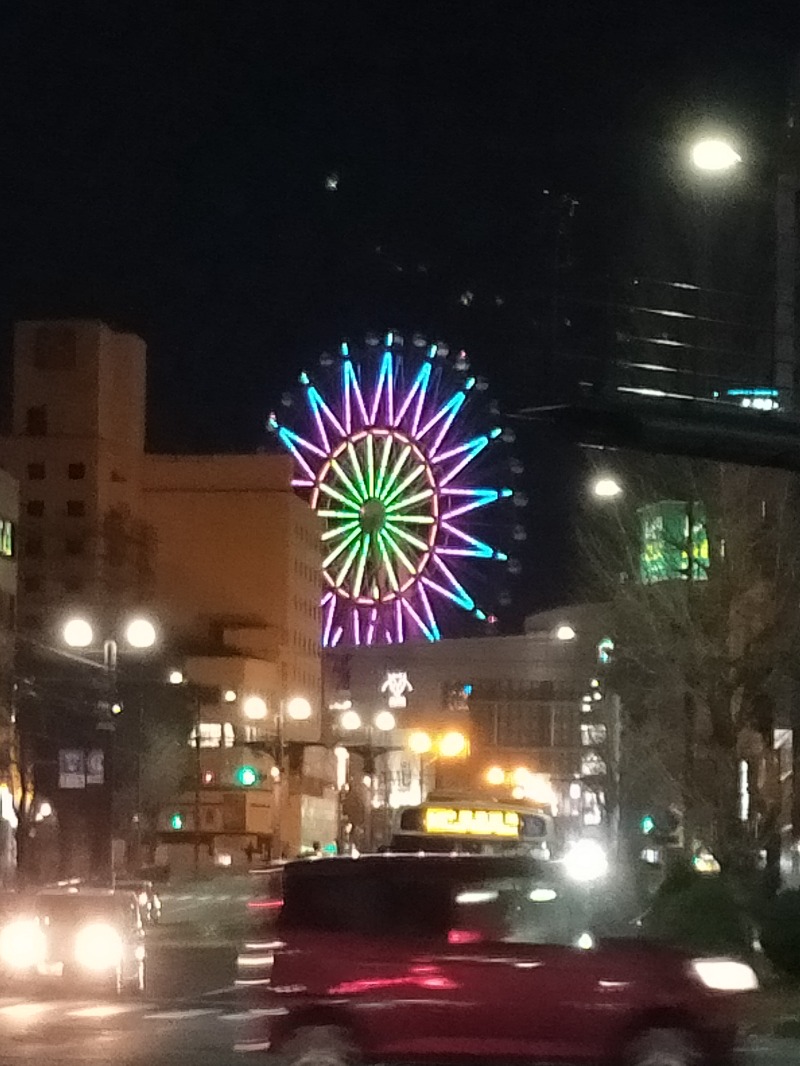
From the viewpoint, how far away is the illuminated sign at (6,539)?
7506 centimetres

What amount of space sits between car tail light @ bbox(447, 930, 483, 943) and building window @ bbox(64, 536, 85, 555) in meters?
88.0

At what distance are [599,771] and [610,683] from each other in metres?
19.9

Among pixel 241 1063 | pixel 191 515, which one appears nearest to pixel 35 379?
pixel 191 515

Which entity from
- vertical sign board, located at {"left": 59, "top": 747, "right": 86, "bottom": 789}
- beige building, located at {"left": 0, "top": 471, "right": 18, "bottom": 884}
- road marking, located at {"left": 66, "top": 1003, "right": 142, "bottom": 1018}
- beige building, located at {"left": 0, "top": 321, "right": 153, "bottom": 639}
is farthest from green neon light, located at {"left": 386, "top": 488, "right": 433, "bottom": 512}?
road marking, located at {"left": 66, "top": 1003, "right": 142, "bottom": 1018}

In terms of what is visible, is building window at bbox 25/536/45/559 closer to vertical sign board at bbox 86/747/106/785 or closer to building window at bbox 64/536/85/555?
building window at bbox 64/536/85/555

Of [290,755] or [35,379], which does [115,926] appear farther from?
[35,379]

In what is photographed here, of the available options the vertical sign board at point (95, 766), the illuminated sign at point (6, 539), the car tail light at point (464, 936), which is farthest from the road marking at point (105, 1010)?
the illuminated sign at point (6, 539)

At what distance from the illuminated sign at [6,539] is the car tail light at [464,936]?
61561 mm

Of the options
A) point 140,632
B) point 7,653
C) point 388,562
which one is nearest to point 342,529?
point 388,562

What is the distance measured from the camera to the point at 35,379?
339 feet

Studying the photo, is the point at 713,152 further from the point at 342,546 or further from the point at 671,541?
the point at 342,546

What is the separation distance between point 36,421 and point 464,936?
3576 inches

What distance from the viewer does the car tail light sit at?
49.8 ft

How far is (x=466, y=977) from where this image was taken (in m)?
15.0
